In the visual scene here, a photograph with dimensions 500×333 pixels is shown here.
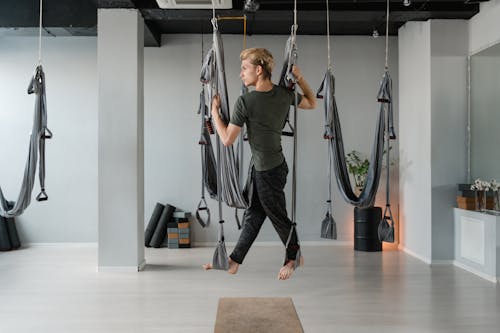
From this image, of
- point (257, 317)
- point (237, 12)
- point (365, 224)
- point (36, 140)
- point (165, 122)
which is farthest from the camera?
point (165, 122)

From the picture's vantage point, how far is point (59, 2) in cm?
626

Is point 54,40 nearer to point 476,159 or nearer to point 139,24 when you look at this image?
point 139,24

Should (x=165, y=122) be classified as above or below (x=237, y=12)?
below

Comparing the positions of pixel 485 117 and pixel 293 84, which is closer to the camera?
pixel 293 84

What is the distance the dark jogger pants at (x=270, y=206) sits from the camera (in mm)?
3275

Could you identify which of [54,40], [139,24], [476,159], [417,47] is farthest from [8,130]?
[476,159]

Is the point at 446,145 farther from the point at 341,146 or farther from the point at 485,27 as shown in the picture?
the point at 341,146

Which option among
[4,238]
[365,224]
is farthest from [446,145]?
[4,238]

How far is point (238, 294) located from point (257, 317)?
5.15ft

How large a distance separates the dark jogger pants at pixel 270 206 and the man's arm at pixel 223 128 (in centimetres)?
24

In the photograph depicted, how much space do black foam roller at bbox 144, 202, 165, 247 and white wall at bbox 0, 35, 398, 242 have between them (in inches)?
7.7

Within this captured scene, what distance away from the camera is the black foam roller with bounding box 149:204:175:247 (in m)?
7.45

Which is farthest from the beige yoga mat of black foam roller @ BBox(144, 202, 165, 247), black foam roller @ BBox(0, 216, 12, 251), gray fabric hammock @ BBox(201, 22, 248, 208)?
black foam roller @ BBox(0, 216, 12, 251)

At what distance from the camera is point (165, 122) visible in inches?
307
